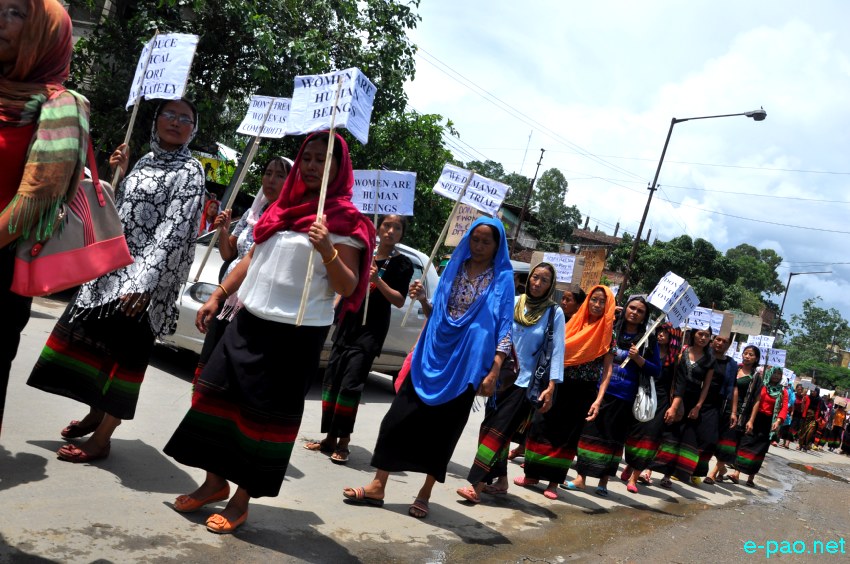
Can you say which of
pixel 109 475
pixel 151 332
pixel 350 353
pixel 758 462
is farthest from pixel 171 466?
pixel 758 462

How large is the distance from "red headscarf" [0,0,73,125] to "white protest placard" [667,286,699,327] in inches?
277

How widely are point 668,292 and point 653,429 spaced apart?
146 centimetres

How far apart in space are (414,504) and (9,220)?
3211 millimetres

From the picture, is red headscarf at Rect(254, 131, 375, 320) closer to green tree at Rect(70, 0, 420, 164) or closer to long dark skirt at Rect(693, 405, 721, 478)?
long dark skirt at Rect(693, 405, 721, 478)

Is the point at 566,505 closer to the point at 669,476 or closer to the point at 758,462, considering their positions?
the point at 669,476

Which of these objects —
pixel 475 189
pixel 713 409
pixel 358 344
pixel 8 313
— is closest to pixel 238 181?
pixel 358 344

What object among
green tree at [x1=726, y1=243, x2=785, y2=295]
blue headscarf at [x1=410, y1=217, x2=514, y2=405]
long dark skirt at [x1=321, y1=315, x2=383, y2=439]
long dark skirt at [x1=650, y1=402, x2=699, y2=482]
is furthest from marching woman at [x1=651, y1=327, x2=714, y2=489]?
green tree at [x1=726, y1=243, x2=785, y2=295]

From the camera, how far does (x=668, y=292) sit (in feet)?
27.8

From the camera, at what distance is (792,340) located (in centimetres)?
9031

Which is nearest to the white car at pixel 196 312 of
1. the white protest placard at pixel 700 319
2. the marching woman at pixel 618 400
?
the marching woman at pixel 618 400

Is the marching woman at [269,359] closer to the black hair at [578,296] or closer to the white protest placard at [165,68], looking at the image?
the white protest placard at [165,68]

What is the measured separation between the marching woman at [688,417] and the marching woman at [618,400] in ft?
4.77

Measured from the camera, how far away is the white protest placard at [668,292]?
8398 mm

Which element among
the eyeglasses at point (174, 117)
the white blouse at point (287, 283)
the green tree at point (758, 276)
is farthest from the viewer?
the green tree at point (758, 276)
